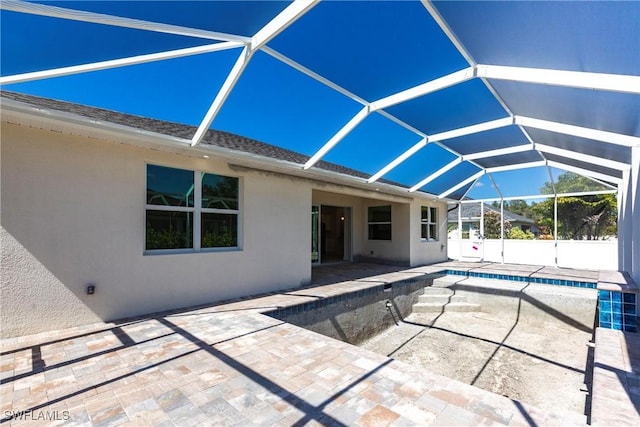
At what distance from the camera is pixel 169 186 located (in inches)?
270

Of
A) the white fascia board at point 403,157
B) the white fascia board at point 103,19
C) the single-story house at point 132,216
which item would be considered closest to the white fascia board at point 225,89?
the white fascia board at point 103,19

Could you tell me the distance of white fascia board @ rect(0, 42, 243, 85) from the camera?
4082mm

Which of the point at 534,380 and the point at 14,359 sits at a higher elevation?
the point at 14,359

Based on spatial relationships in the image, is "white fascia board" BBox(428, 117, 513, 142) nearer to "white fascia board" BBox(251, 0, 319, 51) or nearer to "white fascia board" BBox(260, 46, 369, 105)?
"white fascia board" BBox(260, 46, 369, 105)

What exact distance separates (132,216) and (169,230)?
89 cm

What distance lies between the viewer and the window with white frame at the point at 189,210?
6.63 meters

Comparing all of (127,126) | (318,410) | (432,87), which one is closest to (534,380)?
(318,410)

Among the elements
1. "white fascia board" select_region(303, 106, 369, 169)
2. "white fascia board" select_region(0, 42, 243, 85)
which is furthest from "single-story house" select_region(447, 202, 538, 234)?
"white fascia board" select_region(0, 42, 243, 85)

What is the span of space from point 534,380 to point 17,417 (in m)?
8.27

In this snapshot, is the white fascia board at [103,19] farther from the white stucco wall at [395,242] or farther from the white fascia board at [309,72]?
the white stucco wall at [395,242]

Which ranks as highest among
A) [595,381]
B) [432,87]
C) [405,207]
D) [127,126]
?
[432,87]

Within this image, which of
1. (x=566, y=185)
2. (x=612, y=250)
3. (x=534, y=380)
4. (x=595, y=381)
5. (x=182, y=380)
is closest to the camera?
(x=182, y=380)

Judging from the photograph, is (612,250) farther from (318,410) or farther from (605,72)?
(318,410)

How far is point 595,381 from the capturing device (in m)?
3.82
